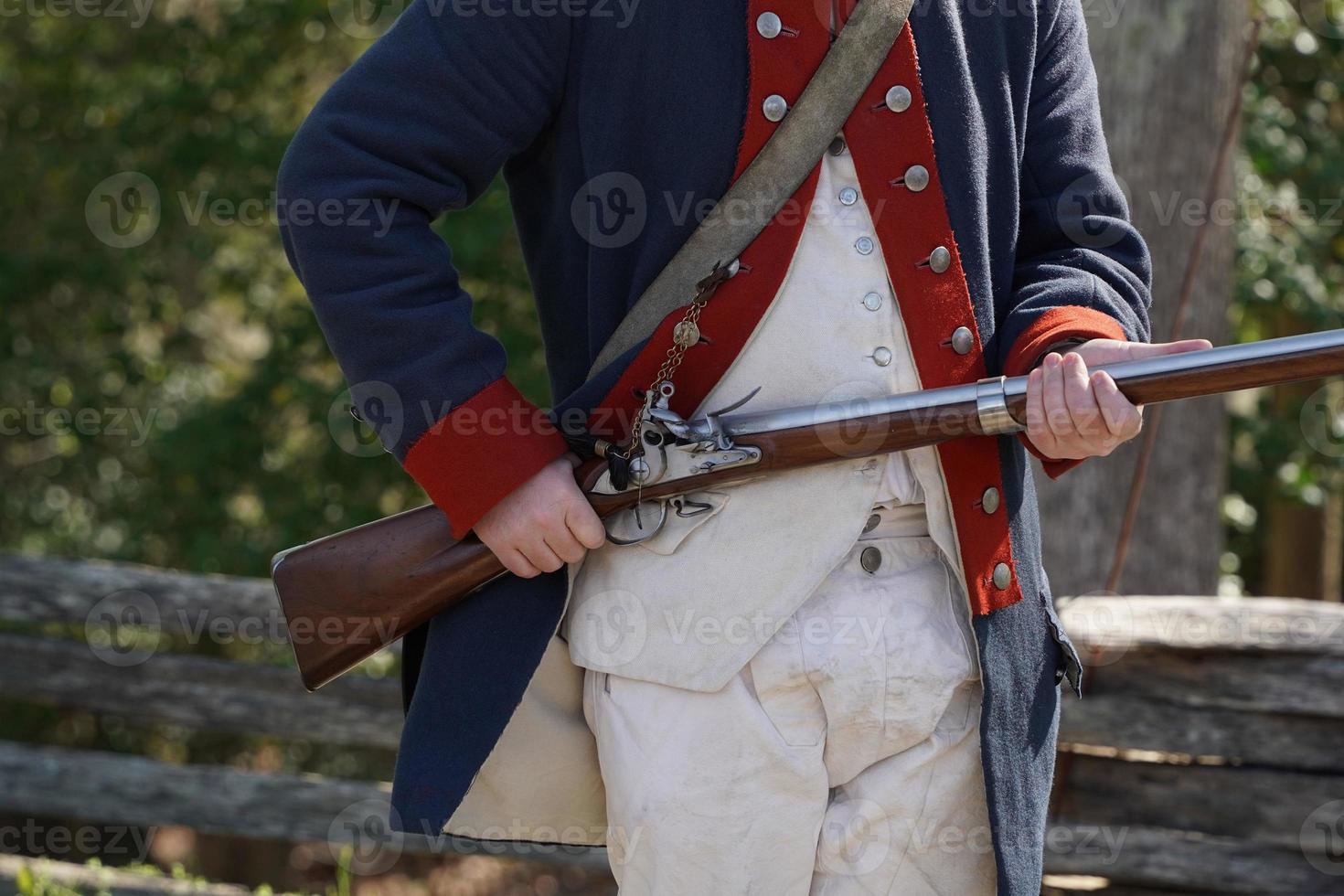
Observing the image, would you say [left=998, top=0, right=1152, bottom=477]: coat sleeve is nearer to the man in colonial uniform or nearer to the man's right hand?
the man in colonial uniform

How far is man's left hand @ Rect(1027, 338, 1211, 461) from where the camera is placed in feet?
6.33

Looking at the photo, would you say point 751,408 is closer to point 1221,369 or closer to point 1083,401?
point 1083,401

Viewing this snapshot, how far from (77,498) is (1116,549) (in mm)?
5207

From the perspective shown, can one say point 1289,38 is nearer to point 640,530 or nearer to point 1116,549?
point 1116,549

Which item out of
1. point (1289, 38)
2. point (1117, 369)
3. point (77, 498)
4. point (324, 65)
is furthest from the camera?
point (77, 498)

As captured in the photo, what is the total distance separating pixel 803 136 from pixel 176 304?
18.1 feet

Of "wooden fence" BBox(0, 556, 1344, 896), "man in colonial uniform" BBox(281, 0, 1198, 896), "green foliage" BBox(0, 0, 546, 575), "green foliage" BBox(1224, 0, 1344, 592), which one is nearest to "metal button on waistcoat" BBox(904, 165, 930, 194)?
"man in colonial uniform" BBox(281, 0, 1198, 896)

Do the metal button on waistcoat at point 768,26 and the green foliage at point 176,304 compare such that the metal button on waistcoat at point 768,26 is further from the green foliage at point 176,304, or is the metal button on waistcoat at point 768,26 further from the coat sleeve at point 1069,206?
the green foliage at point 176,304

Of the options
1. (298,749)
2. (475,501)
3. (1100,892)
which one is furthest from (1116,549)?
(298,749)

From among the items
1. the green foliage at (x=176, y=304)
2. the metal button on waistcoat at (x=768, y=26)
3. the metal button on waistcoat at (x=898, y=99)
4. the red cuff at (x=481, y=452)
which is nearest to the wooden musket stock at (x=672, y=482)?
the red cuff at (x=481, y=452)

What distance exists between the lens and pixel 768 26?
2.06 meters

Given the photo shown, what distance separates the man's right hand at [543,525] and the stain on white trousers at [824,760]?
218mm

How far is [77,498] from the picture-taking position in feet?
23.6

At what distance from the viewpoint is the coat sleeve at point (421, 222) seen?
203cm
